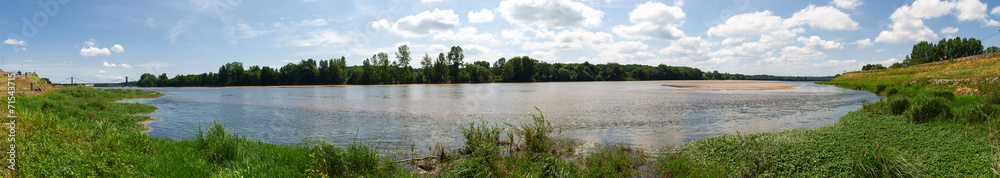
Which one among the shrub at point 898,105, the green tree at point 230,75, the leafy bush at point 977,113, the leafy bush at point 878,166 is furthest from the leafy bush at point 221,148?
the green tree at point 230,75

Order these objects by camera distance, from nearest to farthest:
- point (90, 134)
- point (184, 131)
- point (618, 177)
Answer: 1. point (618, 177)
2. point (90, 134)
3. point (184, 131)

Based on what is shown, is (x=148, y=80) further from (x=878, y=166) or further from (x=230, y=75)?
(x=878, y=166)

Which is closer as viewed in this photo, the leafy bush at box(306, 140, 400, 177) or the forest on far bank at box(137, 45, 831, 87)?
the leafy bush at box(306, 140, 400, 177)

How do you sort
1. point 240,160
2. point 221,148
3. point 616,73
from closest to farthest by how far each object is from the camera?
1. point 240,160
2. point 221,148
3. point 616,73

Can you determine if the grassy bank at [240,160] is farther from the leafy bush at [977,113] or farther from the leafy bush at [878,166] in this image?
the leafy bush at [977,113]

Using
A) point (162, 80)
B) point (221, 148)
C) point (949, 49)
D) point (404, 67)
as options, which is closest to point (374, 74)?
point (404, 67)

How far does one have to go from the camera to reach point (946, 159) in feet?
22.6

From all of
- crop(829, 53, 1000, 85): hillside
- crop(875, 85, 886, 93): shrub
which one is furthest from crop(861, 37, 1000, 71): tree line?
crop(875, 85, 886, 93): shrub

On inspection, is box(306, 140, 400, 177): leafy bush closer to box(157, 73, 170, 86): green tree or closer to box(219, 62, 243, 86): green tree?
box(219, 62, 243, 86): green tree

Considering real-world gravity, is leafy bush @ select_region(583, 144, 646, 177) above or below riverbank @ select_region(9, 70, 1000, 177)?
below

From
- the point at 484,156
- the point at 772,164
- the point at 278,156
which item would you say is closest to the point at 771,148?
the point at 772,164

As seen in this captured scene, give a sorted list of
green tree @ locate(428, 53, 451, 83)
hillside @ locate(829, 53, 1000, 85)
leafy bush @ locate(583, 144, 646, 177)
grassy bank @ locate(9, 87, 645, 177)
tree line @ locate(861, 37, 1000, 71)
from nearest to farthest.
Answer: grassy bank @ locate(9, 87, 645, 177)
leafy bush @ locate(583, 144, 646, 177)
hillside @ locate(829, 53, 1000, 85)
tree line @ locate(861, 37, 1000, 71)
green tree @ locate(428, 53, 451, 83)

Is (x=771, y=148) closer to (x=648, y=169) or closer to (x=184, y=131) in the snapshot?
(x=648, y=169)

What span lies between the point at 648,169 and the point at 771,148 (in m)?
2.67
